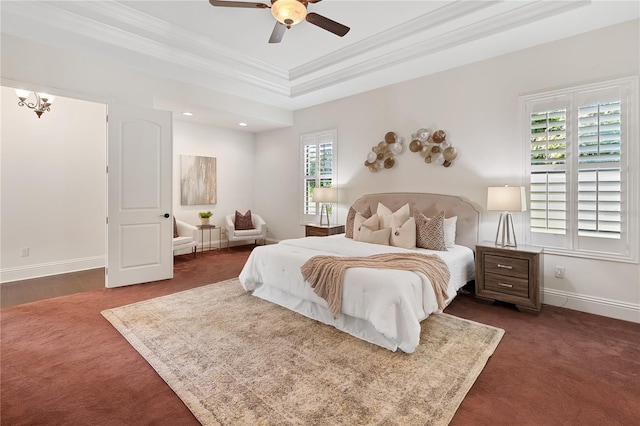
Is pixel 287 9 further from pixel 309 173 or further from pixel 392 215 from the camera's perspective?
pixel 309 173

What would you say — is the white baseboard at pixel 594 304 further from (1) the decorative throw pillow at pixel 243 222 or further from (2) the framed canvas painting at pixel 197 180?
(2) the framed canvas painting at pixel 197 180

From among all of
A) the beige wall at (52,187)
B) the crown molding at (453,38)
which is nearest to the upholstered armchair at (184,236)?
the beige wall at (52,187)

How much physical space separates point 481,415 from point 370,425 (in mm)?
648

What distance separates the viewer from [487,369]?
2.21 metres

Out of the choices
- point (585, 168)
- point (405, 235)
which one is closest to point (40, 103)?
point (405, 235)

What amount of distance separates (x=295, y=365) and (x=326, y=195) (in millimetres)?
3502

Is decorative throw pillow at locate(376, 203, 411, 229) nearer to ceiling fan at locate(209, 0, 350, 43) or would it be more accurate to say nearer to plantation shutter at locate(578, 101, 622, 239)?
plantation shutter at locate(578, 101, 622, 239)

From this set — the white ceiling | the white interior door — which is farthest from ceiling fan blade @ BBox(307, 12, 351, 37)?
the white interior door

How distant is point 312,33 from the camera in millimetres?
3869

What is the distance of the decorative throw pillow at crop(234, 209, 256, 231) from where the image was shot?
6652mm

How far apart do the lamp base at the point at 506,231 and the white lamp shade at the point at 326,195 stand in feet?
8.29

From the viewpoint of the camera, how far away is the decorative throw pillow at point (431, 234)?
3.70 metres

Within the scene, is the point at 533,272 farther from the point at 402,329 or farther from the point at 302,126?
the point at 302,126

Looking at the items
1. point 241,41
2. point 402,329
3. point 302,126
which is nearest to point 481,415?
point 402,329
